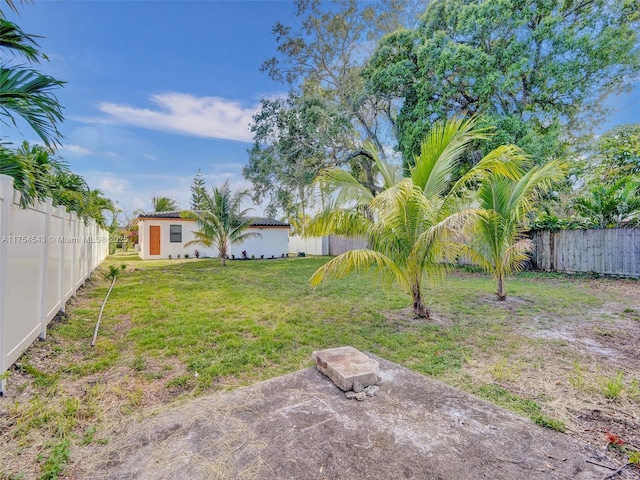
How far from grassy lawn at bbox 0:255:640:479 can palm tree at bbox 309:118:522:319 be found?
1.08 m

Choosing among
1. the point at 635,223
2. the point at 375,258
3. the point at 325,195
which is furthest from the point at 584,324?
the point at 635,223

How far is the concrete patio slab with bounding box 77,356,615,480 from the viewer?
1817 mm

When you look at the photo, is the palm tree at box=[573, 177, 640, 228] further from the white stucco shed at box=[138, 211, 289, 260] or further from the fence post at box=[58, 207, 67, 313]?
the white stucco shed at box=[138, 211, 289, 260]

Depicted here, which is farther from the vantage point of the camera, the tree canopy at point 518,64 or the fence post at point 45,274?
the tree canopy at point 518,64

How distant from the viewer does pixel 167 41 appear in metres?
9.40

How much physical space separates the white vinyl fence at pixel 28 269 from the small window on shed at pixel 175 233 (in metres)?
12.6

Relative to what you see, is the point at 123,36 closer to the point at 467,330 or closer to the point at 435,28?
the point at 435,28

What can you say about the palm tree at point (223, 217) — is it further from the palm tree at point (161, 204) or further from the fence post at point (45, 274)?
the palm tree at point (161, 204)

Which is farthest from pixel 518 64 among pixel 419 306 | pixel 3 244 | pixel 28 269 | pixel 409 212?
pixel 28 269

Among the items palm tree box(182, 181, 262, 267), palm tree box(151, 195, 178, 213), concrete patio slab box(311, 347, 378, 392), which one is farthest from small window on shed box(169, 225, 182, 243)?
concrete patio slab box(311, 347, 378, 392)

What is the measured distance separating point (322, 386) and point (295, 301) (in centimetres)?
407

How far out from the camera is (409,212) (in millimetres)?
4812

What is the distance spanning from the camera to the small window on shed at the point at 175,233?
A: 690 inches

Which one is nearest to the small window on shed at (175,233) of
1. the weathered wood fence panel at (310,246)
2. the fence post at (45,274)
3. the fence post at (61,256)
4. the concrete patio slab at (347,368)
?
the weathered wood fence panel at (310,246)
